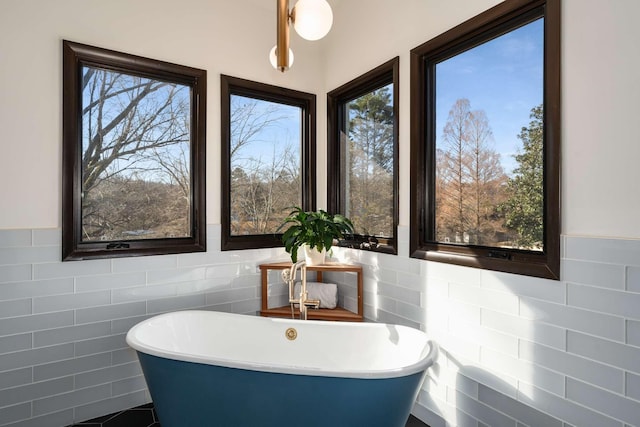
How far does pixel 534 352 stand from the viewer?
5.58 ft

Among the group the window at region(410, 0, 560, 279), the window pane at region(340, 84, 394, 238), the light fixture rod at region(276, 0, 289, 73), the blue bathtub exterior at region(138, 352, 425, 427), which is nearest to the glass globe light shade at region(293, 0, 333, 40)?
the light fixture rod at region(276, 0, 289, 73)

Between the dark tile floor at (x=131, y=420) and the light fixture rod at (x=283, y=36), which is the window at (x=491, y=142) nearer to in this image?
the dark tile floor at (x=131, y=420)

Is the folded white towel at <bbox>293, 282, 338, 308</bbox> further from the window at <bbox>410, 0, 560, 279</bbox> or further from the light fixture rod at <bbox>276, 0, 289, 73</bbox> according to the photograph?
the light fixture rod at <bbox>276, 0, 289, 73</bbox>

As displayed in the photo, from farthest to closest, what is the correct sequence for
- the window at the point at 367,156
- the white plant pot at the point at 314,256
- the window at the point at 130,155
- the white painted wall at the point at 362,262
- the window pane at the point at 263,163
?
1. the window pane at the point at 263,163
2. the white plant pot at the point at 314,256
3. the window at the point at 367,156
4. the window at the point at 130,155
5. the white painted wall at the point at 362,262

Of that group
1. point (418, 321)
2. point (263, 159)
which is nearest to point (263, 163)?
point (263, 159)

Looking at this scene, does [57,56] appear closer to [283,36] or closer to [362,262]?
[283,36]

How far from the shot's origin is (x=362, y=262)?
2.73 metres

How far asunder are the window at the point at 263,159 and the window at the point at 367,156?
21cm

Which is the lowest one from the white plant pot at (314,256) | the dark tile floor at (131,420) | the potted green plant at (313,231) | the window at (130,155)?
the dark tile floor at (131,420)

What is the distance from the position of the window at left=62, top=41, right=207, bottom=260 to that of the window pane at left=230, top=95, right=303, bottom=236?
0.29 metres

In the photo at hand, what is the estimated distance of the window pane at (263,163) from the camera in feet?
9.40

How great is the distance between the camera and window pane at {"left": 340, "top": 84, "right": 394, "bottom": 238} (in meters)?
2.64

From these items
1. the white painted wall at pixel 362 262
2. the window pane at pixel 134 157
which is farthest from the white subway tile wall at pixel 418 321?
the window pane at pixel 134 157

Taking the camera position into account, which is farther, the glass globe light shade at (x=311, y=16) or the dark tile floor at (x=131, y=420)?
the dark tile floor at (x=131, y=420)
